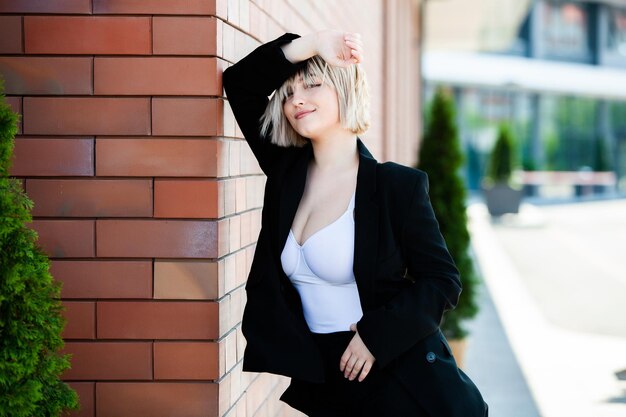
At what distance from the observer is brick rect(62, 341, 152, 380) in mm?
2656

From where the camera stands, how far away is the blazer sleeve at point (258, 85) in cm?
261

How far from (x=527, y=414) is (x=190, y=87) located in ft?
11.4

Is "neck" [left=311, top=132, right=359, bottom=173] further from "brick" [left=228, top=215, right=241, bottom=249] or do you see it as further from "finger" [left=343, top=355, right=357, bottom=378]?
"finger" [left=343, top=355, right=357, bottom=378]

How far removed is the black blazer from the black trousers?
38 mm

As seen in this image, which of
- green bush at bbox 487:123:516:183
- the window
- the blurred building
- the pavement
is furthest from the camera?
the window

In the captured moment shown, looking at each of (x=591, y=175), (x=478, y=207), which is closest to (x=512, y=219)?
(x=478, y=207)

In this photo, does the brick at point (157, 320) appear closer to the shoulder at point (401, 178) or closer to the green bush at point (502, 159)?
the shoulder at point (401, 178)

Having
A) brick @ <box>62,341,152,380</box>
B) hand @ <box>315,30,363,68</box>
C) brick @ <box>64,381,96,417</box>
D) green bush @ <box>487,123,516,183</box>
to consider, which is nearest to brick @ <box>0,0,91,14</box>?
hand @ <box>315,30,363,68</box>

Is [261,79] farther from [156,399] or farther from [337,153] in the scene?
[156,399]

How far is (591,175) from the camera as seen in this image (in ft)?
112

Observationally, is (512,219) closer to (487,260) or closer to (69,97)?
(487,260)

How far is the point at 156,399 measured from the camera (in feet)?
8.77

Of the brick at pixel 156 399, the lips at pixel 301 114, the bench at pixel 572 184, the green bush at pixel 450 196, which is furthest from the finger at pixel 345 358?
the bench at pixel 572 184

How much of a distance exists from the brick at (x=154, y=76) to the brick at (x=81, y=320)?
0.60 m
